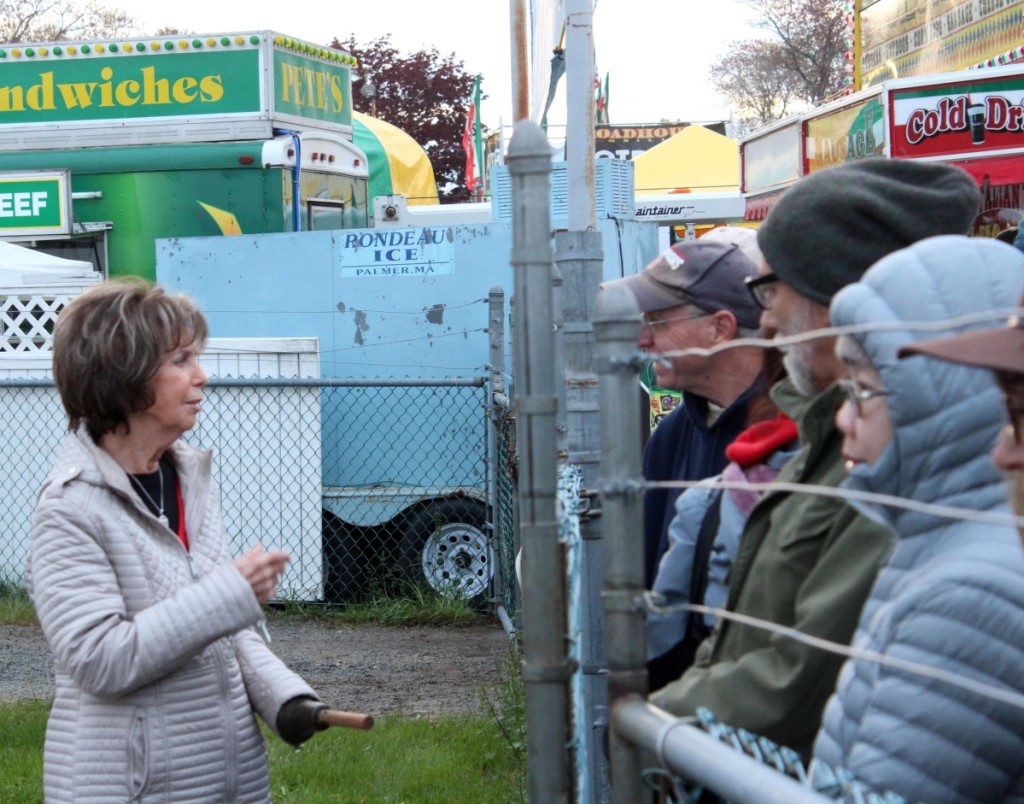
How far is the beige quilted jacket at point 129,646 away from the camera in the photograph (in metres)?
2.26

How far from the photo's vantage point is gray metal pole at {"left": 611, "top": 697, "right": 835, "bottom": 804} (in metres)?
1.23

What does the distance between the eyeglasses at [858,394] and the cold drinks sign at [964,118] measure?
23.5 feet

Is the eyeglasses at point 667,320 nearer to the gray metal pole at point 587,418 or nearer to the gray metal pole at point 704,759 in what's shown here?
the gray metal pole at point 587,418

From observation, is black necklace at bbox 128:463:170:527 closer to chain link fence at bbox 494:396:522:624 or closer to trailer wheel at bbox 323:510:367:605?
chain link fence at bbox 494:396:522:624

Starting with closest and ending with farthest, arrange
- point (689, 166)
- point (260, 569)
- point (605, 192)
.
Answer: point (260, 569) < point (605, 192) < point (689, 166)

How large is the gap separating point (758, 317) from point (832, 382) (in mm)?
936

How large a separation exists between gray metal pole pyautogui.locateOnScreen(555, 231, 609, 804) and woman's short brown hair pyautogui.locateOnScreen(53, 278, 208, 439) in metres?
0.96

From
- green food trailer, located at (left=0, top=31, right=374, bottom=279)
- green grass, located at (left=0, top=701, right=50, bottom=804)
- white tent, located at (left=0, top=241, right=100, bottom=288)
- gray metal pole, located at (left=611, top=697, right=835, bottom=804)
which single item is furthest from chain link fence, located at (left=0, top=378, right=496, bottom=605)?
gray metal pole, located at (left=611, top=697, right=835, bottom=804)

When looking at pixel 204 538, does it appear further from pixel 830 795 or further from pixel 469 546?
pixel 469 546

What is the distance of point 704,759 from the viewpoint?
1363mm

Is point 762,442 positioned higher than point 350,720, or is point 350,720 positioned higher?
point 762,442

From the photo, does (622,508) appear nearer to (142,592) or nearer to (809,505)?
(809,505)

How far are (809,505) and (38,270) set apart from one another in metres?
7.42

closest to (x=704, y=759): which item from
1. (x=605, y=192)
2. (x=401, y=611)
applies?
(x=401, y=611)
